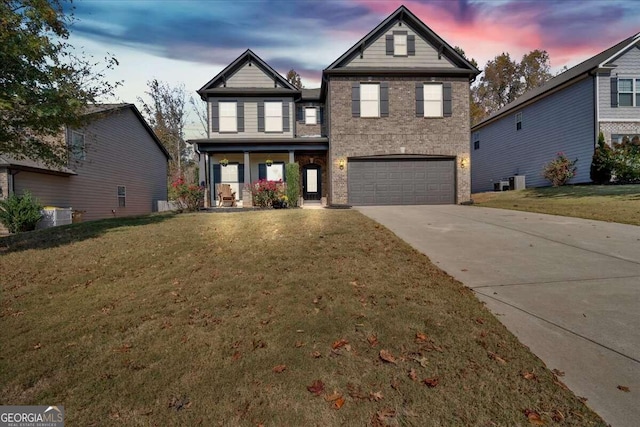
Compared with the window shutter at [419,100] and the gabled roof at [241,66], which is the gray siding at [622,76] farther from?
the gabled roof at [241,66]

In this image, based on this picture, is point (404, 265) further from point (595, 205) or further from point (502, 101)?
point (502, 101)

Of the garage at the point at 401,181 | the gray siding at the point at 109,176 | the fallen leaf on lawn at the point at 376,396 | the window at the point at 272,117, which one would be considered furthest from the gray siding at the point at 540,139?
A: the gray siding at the point at 109,176

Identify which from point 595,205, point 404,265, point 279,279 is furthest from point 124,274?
point 595,205

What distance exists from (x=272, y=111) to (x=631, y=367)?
1774 cm

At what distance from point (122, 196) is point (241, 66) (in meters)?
10.5

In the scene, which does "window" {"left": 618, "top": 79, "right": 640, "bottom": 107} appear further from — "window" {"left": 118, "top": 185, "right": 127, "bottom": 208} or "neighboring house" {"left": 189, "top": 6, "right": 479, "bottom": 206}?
"window" {"left": 118, "top": 185, "right": 127, "bottom": 208}

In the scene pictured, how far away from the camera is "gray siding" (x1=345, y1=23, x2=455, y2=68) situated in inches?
651

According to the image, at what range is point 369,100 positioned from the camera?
53.7 ft

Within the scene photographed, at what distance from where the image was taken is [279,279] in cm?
493

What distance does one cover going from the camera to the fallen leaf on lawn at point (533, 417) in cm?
222

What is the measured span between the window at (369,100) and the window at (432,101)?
2.40 meters

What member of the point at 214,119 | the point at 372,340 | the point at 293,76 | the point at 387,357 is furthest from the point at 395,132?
the point at 293,76

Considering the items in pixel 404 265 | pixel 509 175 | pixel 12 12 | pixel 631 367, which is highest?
pixel 12 12

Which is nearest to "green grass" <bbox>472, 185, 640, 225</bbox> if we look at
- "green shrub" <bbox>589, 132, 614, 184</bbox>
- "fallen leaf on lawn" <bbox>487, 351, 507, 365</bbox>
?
Result: "green shrub" <bbox>589, 132, 614, 184</bbox>
